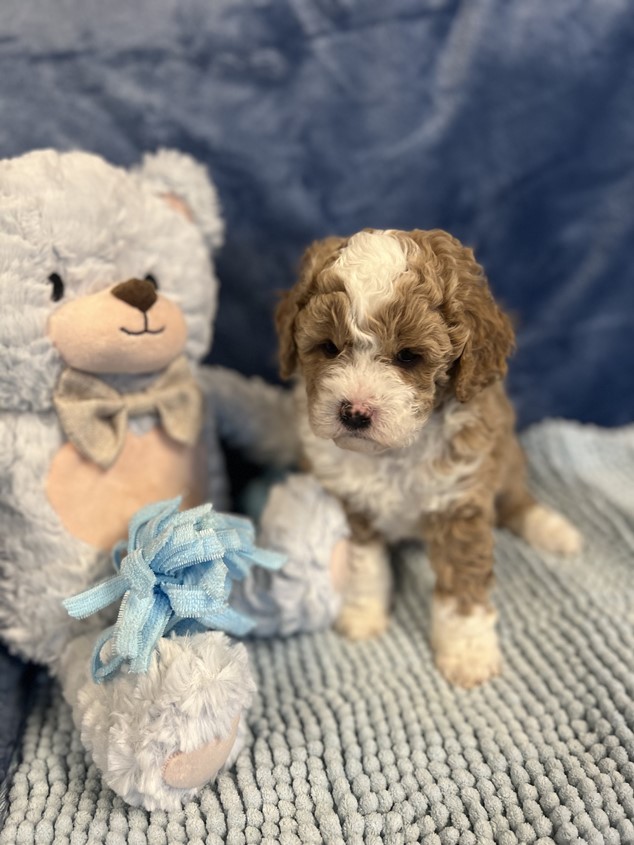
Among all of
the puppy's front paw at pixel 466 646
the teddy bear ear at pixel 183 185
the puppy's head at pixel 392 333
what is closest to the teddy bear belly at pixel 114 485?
the puppy's head at pixel 392 333

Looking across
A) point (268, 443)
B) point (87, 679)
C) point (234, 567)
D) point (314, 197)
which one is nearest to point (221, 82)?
point (314, 197)

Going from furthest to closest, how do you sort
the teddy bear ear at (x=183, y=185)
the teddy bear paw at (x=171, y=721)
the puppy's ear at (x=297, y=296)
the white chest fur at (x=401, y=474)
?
1. the teddy bear ear at (x=183, y=185)
2. the white chest fur at (x=401, y=474)
3. the puppy's ear at (x=297, y=296)
4. the teddy bear paw at (x=171, y=721)

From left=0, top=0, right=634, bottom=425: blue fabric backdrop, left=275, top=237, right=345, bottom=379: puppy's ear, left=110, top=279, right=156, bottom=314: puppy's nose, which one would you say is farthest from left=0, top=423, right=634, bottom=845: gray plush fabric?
left=0, top=0, right=634, bottom=425: blue fabric backdrop

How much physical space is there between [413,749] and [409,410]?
61 centimetres

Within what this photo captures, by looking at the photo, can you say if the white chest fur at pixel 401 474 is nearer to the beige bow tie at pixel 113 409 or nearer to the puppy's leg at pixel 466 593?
the puppy's leg at pixel 466 593

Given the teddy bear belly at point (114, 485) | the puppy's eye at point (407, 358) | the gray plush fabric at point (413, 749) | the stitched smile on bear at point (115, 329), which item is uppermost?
the puppy's eye at point (407, 358)

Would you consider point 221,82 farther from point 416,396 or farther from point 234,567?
point 234,567

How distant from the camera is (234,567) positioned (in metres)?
1.42

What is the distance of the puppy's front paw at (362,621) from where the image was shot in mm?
1683

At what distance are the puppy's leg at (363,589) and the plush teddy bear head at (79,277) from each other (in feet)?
1.93

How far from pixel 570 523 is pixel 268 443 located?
838 mm

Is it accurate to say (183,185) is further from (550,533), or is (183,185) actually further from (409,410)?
(550,533)

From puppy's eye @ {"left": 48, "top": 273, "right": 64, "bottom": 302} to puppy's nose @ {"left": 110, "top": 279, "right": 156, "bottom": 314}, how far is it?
0.10 m

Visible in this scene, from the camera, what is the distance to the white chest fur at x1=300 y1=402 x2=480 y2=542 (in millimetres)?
1498
